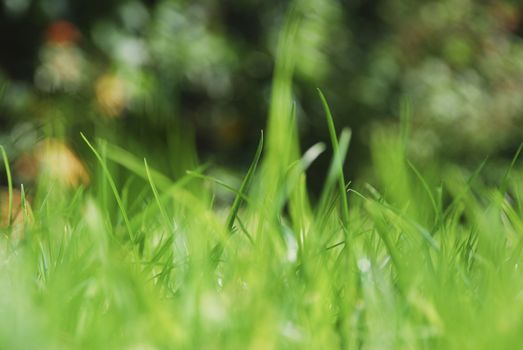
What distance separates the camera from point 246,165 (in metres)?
4.20

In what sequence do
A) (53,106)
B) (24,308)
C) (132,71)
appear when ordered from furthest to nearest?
1. (132,71)
2. (53,106)
3. (24,308)

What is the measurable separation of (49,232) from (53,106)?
0.27 meters

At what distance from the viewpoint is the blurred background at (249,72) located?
3.44m

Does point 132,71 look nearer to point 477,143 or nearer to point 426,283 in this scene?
point 477,143

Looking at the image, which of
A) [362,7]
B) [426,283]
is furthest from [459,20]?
[426,283]

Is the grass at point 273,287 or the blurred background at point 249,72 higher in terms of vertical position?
the grass at point 273,287

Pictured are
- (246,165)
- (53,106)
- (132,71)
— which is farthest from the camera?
(246,165)

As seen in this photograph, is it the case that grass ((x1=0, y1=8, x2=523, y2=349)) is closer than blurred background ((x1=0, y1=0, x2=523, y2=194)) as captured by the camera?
Yes

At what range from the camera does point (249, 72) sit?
4.17 meters

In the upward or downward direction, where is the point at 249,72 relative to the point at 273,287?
downward

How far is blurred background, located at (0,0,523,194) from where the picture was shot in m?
3.44

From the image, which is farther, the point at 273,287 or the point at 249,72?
the point at 249,72

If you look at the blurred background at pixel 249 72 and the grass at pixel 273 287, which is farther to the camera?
the blurred background at pixel 249 72

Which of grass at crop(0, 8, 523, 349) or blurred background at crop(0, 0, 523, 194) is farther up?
grass at crop(0, 8, 523, 349)
